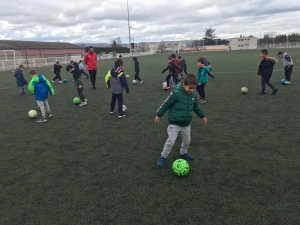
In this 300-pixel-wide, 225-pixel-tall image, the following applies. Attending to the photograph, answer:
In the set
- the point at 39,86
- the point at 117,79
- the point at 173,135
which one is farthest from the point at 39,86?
the point at 173,135

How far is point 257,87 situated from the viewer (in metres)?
11.7

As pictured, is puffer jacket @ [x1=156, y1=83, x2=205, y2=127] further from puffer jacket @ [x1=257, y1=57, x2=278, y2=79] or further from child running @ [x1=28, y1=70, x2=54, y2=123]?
puffer jacket @ [x1=257, y1=57, x2=278, y2=79]

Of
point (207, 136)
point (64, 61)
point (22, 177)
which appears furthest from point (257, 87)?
point (64, 61)

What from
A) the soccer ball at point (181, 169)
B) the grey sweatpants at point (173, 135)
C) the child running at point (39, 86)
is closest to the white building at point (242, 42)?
the child running at point (39, 86)

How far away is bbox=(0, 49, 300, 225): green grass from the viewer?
129 inches

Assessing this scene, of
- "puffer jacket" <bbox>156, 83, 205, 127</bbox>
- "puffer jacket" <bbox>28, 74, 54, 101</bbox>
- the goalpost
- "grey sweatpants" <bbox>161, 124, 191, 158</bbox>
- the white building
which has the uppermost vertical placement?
the white building

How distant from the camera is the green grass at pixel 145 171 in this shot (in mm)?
3270

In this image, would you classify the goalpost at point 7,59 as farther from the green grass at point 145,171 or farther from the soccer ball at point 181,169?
the soccer ball at point 181,169

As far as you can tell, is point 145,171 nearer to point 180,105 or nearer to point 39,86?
point 180,105

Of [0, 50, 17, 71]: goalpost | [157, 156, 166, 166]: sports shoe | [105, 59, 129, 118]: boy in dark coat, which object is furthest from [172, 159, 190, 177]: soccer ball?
[0, 50, 17, 71]: goalpost

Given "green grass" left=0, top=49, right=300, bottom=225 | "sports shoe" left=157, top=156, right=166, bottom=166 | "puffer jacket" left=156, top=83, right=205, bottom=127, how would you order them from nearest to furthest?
1. "green grass" left=0, top=49, right=300, bottom=225
2. "puffer jacket" left=156, top=83, right=205, bottom=127
3. "sports shoe" left=157, top=156, right=166, bottom=166

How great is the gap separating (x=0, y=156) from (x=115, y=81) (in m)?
3.74

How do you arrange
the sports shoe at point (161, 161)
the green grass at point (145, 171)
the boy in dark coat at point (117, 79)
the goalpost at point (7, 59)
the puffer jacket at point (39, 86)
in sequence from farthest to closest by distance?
the goalpost at point (7, 59), the boy in dark coat at point (117, 79), the puffer jacket at point (39, 86), the sports shoe at point (161, 161), the green grass at point (145, 171)

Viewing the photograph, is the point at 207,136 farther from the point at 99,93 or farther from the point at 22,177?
the point at 99,93
